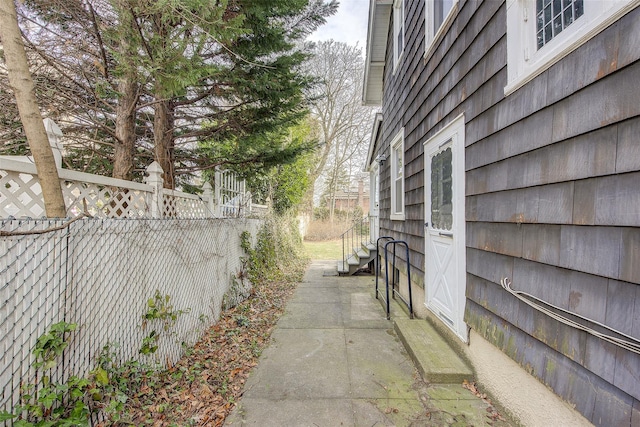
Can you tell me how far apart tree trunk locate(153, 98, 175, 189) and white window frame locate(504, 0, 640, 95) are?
5008 millimetres

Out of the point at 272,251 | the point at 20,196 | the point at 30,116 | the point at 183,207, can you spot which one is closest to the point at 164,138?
the point at 183,207

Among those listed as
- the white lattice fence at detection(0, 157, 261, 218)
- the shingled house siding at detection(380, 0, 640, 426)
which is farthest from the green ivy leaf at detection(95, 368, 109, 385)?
the shingled house siding at detection(380, 0, 640, 426)

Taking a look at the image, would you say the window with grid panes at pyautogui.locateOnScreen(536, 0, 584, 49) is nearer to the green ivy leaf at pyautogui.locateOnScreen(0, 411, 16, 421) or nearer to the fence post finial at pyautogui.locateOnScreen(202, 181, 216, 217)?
the green ivy leaf at pyautogui.locateOnScreen(0, 411, 16, 421)

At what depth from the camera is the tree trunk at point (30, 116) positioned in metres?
2.13

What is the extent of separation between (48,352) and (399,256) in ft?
16.0

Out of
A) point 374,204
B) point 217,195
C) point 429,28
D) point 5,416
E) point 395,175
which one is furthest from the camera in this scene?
point 374,204

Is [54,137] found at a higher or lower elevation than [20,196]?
higher

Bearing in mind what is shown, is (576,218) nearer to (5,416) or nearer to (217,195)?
(5,416)

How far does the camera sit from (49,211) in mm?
2172

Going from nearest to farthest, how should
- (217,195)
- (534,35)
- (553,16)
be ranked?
1. (553,16)
2. (534,35)
3. (217,195)

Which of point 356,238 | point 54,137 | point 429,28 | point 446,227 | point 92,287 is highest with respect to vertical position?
point 429,28

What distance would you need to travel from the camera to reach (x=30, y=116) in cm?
217

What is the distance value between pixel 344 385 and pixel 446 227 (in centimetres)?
201

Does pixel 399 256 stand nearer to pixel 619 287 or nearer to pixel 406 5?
pixel 619 287
